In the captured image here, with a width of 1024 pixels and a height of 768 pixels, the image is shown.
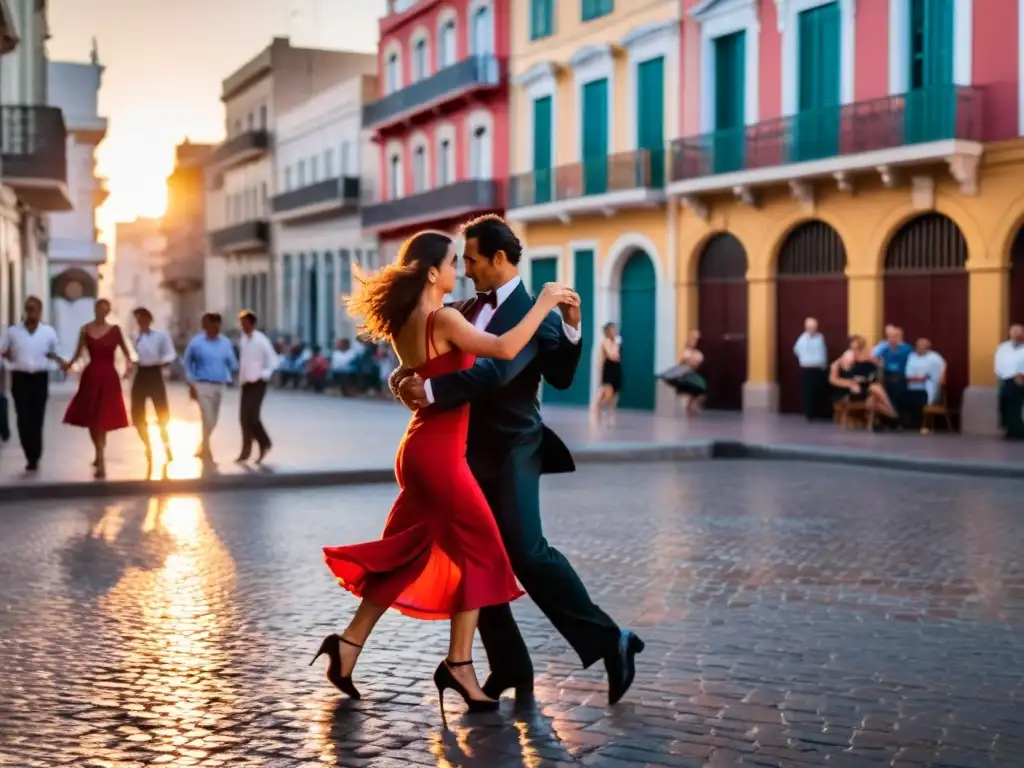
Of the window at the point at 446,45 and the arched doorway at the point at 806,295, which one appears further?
the window at the point at 446,45

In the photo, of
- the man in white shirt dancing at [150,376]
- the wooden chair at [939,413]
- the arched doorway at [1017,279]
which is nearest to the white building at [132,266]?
the wooden chair at [939,413]

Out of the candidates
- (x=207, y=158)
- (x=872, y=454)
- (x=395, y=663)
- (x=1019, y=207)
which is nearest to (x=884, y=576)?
(x=395, y=663)

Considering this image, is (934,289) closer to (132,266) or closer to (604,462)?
(604,462)

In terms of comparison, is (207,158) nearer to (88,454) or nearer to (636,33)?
(636,33)

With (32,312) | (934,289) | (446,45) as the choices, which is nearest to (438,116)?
(446,45)

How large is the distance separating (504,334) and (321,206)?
44.3 m

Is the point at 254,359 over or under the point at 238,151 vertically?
under

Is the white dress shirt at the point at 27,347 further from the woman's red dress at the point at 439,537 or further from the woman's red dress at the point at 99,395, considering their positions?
the woman's red dress at the point at 439,537

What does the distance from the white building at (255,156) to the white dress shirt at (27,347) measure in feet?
137

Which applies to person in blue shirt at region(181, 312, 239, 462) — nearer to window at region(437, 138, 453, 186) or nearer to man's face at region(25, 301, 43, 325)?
man's face at region(25, 301, 43, 325)

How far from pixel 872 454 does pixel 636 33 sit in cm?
1504

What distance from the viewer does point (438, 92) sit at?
3822 centimetres

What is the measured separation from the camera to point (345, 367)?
1534 inches

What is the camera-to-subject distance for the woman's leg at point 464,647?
5633 mm
